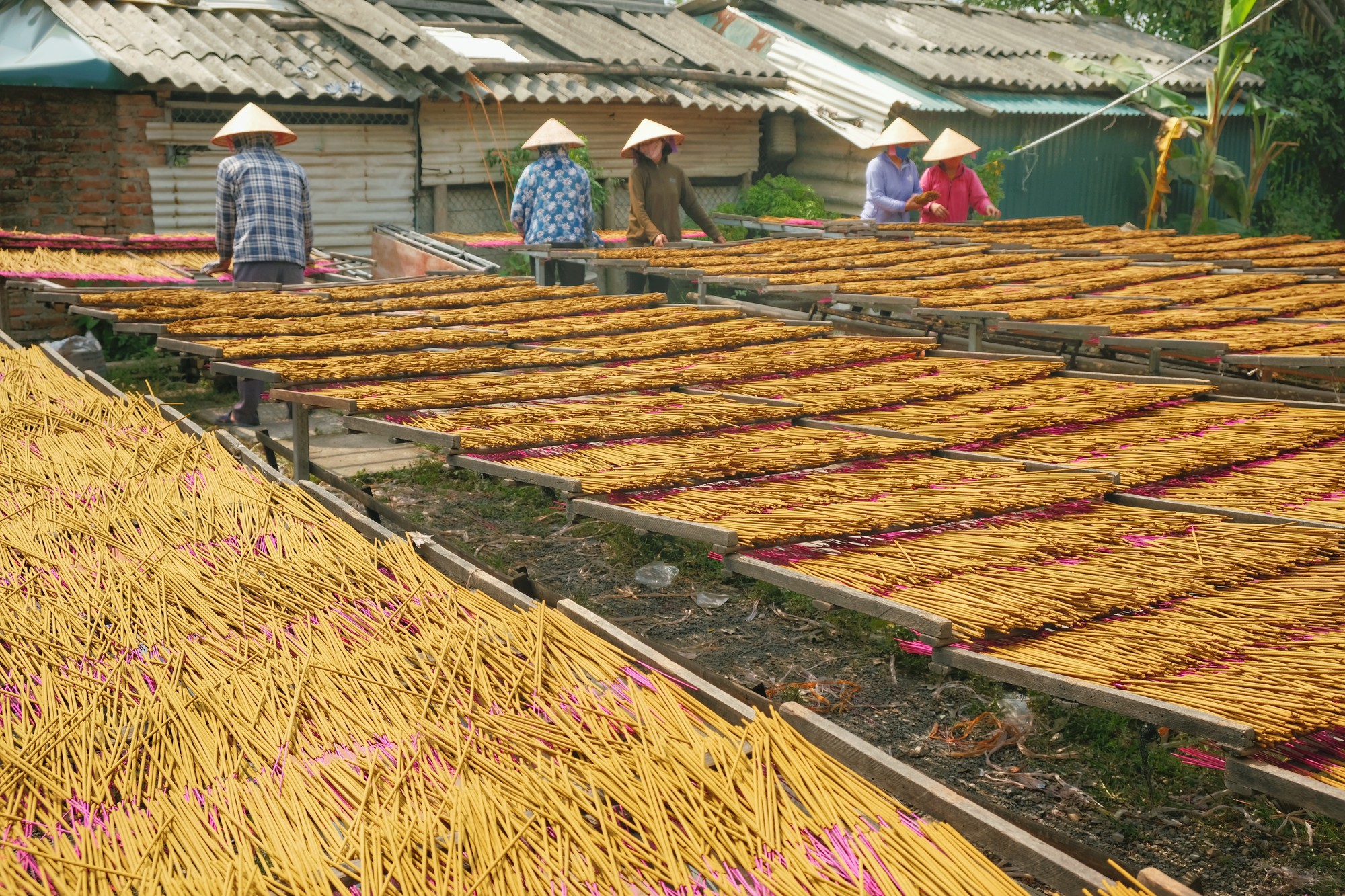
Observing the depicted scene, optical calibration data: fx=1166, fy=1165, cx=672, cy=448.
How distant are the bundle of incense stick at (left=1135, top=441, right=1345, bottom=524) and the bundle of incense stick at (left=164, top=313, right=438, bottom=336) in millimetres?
3939

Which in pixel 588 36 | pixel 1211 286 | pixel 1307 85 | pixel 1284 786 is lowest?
pixel 1284 786

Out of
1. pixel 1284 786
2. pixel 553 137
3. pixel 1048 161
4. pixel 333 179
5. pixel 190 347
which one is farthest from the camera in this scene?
pixel 1048 161

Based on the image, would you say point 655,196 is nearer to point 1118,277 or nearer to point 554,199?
point 554,199

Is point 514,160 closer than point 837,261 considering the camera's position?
No

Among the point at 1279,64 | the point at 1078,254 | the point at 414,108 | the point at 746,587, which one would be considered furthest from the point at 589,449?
the point at 1279,64

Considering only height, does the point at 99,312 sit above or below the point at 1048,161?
below

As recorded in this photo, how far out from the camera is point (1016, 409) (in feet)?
14.9

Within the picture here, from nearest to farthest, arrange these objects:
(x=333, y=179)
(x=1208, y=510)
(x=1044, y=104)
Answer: (x=1208, y=510)
(x=333, y=179)
(x=1044, y=104)

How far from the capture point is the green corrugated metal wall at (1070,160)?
55.0ft

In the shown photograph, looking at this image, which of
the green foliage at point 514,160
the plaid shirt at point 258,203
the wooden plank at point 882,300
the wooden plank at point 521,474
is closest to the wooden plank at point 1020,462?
the wooden plank at point 521,474

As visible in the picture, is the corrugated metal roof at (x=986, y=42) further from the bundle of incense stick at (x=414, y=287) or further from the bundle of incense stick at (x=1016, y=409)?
the bundle of incense stick at (x=1016, y=409)

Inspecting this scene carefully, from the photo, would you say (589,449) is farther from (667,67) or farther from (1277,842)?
(667,67)

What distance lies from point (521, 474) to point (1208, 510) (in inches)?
78.7

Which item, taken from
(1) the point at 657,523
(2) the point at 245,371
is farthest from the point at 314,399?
(1) the point at 657,523
